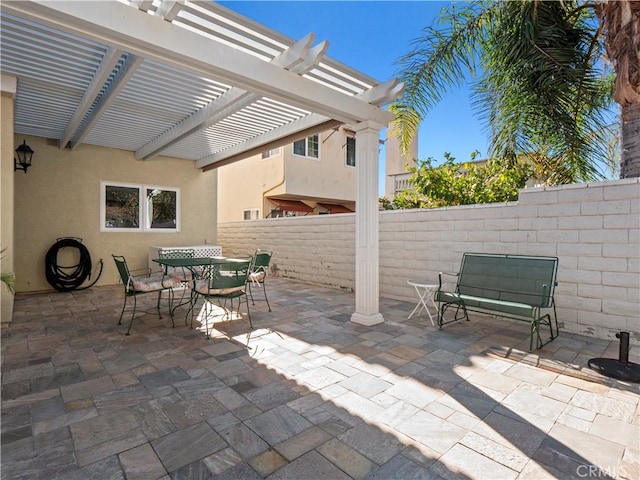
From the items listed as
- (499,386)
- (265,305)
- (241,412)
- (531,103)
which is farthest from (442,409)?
(531,103)

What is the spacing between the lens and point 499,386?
301 cm

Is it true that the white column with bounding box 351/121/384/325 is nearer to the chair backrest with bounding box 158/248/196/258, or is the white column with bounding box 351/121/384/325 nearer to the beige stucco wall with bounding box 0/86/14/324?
the chair backrest with bounding box 158/248/196/258

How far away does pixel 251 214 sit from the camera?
47.0ft

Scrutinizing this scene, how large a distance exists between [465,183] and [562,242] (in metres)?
2.92

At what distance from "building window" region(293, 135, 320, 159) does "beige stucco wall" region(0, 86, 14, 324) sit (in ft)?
29.5

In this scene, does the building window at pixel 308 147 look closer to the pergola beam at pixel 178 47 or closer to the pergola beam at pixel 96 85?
the pergola beam at pixel 96 85

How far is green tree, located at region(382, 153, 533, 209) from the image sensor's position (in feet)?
22.6

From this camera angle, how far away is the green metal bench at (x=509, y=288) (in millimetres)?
4027

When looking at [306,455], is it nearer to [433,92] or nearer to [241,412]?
[241,412]

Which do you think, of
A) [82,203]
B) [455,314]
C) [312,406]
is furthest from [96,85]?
[455,314]

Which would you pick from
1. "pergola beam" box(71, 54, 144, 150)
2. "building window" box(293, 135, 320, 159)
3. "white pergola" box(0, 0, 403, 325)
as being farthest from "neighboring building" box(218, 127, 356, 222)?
"pergola beam" box(71, 54, 144, 150)

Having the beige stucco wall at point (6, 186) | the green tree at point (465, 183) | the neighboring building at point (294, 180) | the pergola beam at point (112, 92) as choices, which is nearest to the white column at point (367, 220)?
the green tree at point (465, 183)

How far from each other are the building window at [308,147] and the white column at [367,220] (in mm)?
8534

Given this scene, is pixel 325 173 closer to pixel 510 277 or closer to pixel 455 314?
pixel 455 314
